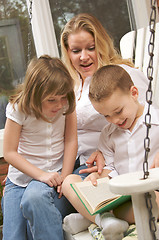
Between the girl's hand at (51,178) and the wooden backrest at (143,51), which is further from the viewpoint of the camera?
the wooden backrest at (143,51)

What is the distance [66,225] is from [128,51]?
131 cm

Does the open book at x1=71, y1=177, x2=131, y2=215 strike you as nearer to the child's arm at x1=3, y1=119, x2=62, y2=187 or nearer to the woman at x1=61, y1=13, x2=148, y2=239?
the child's arm at x1=3, y1=119, x2=62, y2=187

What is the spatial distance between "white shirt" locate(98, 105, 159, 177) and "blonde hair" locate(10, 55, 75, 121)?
0.93 feet

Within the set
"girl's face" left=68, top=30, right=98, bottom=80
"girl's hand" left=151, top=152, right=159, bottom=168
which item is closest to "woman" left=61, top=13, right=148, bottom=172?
"girl's face" left=68, top=30, right=98, bottom=80

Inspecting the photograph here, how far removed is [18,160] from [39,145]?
135 mm

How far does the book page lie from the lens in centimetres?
126

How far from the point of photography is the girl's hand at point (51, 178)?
1533 mm

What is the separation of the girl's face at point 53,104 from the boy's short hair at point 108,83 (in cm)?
19

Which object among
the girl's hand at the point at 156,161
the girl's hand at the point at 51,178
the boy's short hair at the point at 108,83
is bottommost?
the girl's hand at the point at 51,178

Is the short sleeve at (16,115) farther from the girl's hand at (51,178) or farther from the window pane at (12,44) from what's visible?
the window pane at (12,44)

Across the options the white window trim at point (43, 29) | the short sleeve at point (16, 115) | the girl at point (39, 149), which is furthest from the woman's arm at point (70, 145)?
the white window trim at point (43, 29)

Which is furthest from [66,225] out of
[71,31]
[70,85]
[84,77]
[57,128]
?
[71,31]

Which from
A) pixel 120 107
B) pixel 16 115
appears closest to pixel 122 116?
pixel 120 107

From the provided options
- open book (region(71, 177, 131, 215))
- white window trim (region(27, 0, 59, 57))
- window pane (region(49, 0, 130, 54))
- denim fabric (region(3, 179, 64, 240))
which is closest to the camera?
open book (region(71, 177, 131, 215))
